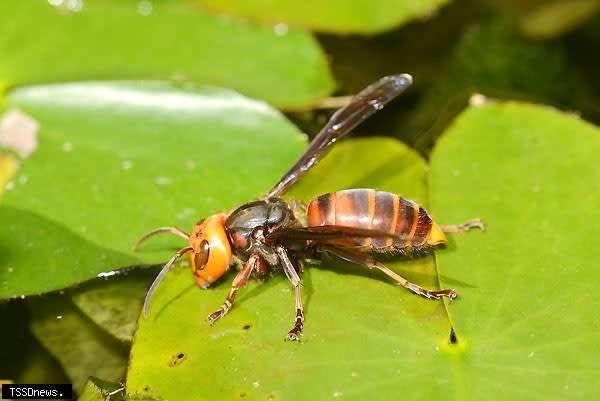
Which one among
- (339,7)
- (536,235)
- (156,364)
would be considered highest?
(339,7)

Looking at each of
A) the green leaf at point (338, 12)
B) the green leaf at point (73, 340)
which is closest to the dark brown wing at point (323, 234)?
the green leaf at point (73, 340)

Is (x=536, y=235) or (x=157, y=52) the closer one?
(x=536, y=235)

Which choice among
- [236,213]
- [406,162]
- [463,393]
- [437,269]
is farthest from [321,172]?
[463,393]

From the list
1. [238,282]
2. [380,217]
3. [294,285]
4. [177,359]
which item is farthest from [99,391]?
[380,217]

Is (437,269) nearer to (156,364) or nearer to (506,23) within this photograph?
(156,364)

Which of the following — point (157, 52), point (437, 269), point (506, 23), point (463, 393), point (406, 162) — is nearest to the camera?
point (463, 393)

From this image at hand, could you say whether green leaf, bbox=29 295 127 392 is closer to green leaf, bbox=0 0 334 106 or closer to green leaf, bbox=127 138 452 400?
green leaf, bbox=127 138 452 400

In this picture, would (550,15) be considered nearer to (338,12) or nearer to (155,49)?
(338,12)
